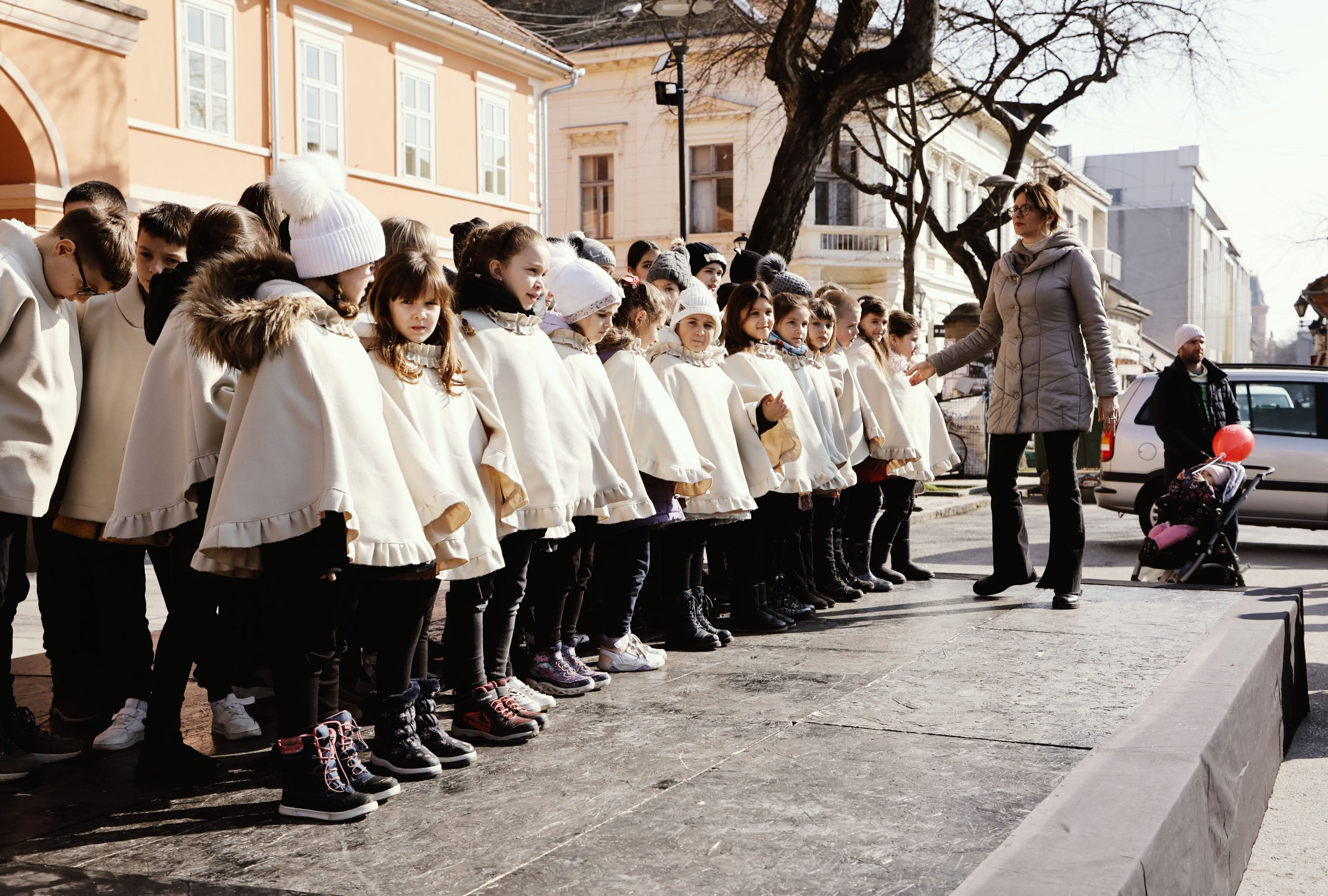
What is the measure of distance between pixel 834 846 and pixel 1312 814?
228 centimetres

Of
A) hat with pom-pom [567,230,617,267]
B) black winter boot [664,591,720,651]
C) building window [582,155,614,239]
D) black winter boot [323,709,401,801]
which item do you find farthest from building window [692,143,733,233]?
black winter boot [323,709,401,801]

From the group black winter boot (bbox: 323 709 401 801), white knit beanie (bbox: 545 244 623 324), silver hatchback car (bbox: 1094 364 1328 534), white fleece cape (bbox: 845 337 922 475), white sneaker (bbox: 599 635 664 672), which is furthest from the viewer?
silver hatchback car (bbox: 1094 364 1328 534)

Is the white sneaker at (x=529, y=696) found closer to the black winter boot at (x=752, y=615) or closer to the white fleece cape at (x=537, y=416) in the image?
the white fleece cape at (x=537, y=416)

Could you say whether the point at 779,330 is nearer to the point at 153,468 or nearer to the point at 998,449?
the point at 998,449

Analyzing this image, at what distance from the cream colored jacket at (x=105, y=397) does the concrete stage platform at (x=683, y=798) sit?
0.85 metres

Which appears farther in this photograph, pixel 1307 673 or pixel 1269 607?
pixel 1307 673

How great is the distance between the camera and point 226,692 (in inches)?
184

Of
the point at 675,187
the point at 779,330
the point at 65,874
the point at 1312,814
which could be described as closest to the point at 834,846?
the point at 65,874

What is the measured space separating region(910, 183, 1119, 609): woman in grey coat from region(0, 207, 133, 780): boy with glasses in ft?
14.6

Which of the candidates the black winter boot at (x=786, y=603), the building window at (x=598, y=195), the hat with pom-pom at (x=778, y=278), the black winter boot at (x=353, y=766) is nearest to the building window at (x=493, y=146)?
the building window at (x=598, y=195)

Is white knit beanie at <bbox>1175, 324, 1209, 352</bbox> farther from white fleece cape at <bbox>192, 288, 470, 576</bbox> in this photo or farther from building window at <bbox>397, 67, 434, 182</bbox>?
building window at <bbox>397, 67, 434, 182</bbox>

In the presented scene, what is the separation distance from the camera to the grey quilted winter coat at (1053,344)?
7.11 m

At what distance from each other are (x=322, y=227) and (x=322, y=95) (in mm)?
16976

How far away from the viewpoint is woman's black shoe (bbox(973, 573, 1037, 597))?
7457 millimetres
